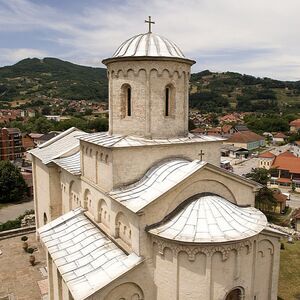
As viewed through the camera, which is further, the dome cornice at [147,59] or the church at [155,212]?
the dome cornice at [147,59]

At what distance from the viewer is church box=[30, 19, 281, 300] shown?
35.4 feet

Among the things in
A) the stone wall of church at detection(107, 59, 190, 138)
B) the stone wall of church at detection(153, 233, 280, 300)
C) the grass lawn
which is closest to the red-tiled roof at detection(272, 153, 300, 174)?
the grass lawn

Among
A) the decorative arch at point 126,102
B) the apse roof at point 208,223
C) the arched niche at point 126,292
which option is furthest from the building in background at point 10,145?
the apse roof at point 208,223

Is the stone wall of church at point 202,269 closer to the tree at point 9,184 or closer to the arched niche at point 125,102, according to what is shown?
the arched niche at point 125,102

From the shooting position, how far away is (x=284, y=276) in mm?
20922

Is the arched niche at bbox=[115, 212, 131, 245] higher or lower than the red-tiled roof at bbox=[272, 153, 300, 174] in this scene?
higher

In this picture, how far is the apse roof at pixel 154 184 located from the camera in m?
11.3

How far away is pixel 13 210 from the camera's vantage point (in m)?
39.3

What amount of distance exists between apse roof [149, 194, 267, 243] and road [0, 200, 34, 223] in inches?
1185

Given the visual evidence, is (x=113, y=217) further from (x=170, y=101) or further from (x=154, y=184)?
(x=170, y=101)

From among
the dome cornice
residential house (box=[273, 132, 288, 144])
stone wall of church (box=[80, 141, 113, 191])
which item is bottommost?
residential house (box=[273, 132, 288, 144])

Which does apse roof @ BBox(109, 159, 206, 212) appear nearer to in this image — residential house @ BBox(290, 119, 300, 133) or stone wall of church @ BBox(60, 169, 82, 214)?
stone wall of church @ BBox(60, 169, 82, 214)

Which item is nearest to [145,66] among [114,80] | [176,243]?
[114,80]

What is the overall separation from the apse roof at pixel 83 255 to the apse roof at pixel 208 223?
1621 millimetres
